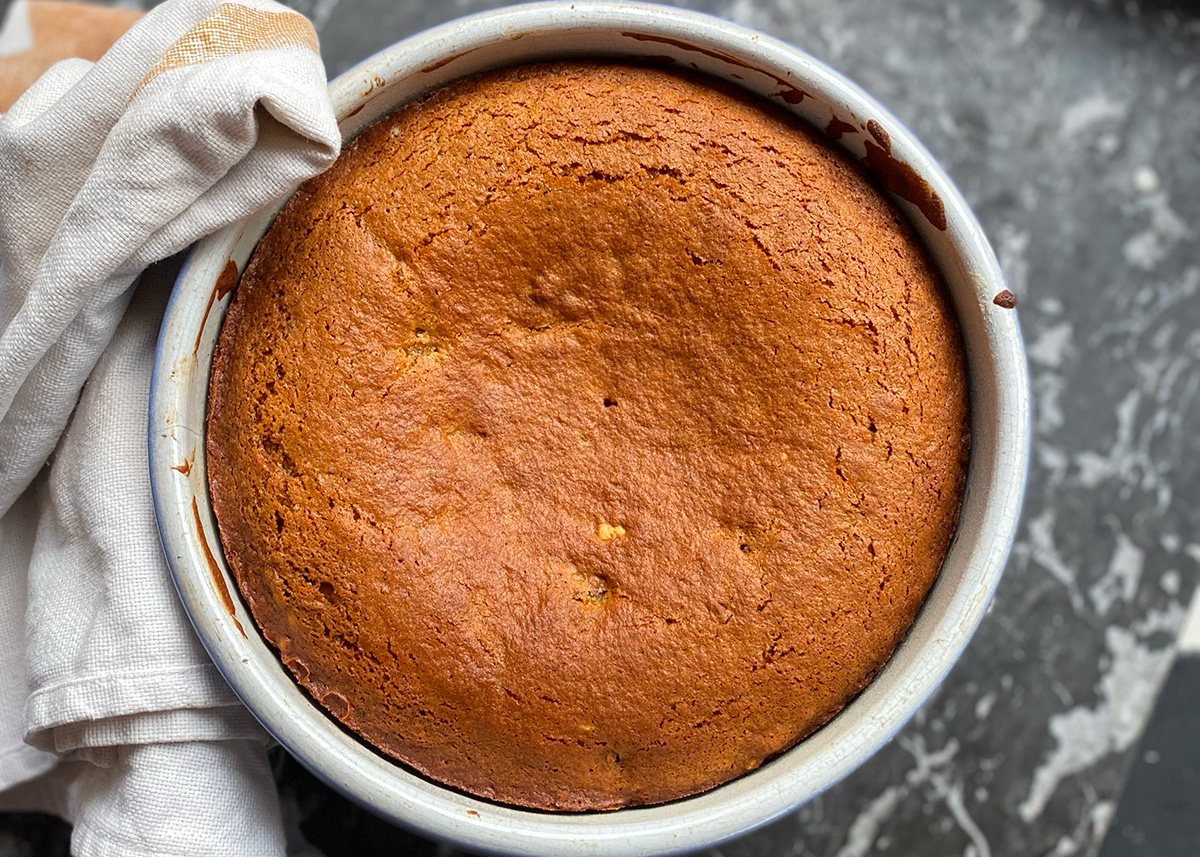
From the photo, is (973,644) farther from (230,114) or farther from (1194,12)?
(230,114)

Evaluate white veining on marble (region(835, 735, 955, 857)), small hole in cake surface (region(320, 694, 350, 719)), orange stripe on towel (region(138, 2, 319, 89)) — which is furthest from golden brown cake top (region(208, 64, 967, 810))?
white veining on marble (region(835, 735, 955, 857))

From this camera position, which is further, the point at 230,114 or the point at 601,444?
the point at 601,444

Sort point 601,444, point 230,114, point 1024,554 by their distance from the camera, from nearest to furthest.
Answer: point 230,114 < point 601,444 < point 1024,554

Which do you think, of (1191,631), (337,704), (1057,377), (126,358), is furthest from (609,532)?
(1191,631)

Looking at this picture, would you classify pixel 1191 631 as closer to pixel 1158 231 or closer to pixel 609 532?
pixel 1158 231

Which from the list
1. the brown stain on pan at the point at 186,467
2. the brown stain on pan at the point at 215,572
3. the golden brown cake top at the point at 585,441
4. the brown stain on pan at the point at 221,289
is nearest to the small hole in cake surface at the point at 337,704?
the golden brown cake top at the point at 585,441

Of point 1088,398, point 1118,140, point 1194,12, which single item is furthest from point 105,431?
point 1194,12
